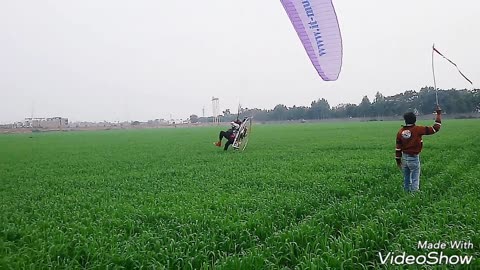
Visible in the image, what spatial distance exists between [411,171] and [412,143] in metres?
0.67

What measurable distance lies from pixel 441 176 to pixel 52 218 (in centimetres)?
972

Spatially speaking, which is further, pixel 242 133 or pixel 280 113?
pixel 280 113

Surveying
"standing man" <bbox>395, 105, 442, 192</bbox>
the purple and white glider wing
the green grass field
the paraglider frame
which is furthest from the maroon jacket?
the paraglider frame

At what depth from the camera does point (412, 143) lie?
881 cm

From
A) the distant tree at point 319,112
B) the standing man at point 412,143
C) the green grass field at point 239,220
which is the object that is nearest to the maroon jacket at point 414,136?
the standing man at point 412,143

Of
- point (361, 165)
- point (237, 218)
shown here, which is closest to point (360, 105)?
point (361, 165)

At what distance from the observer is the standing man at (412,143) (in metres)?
8.78

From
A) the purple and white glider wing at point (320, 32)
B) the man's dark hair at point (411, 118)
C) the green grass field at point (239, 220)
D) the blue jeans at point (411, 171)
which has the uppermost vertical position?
the purple and white glider wing at point (320, 32)

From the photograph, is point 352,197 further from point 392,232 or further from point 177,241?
point 177,241

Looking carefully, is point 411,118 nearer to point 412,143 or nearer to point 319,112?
point 412,143

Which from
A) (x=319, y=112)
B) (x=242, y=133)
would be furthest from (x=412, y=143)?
(x=319, y=112)

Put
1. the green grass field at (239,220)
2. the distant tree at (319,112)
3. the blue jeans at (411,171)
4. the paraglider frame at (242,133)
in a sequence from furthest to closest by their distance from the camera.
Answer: the distant tree at (319,112) < the paraglider frame at (242,133) < the blue jeans at (411,171) < the green grass field at (239,220)

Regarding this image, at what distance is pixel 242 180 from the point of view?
11.8 meters

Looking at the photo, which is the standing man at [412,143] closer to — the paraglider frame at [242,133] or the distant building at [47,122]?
the paraglider frame at [242,133]
